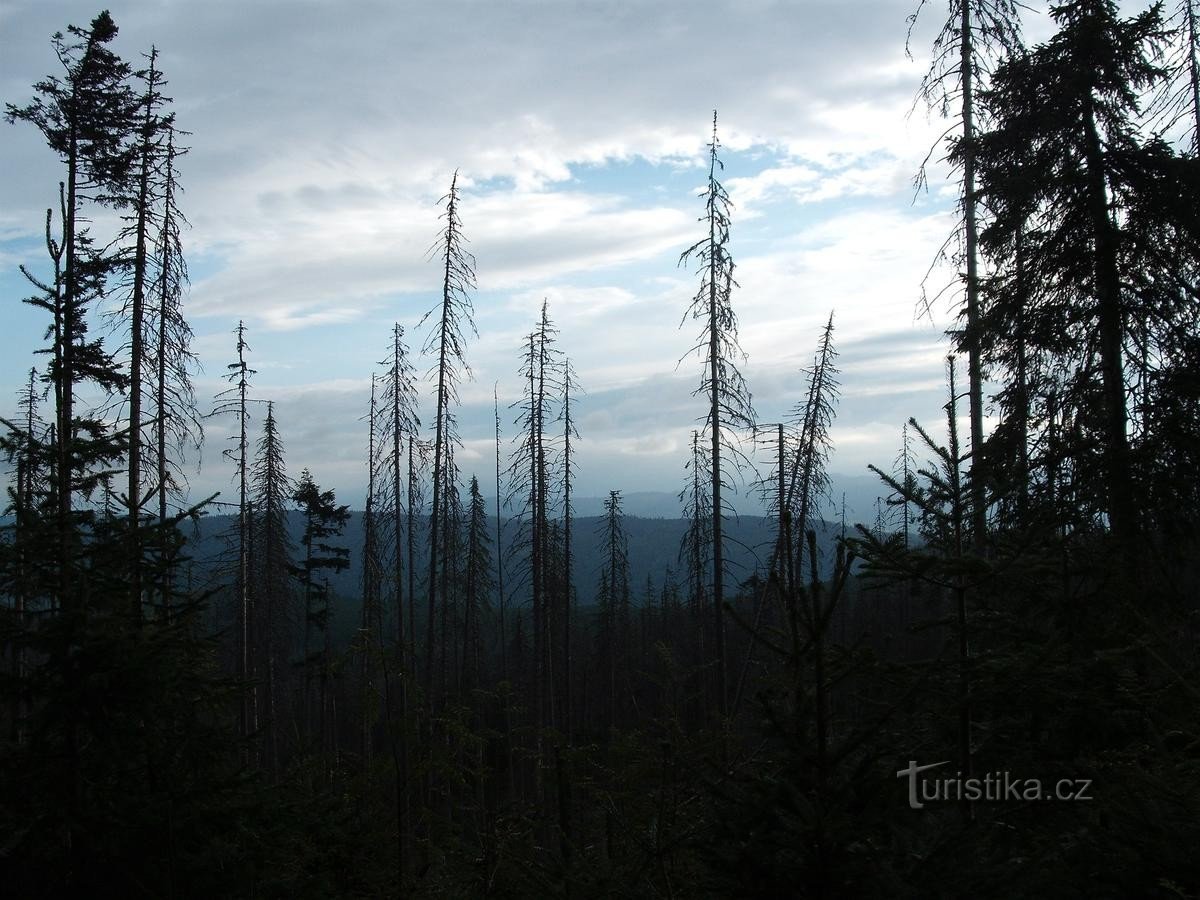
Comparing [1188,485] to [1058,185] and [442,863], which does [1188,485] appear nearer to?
[1058,185]

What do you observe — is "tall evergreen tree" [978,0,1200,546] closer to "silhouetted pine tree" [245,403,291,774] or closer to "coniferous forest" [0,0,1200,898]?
"coniferous forest" [0,0,1200,898]

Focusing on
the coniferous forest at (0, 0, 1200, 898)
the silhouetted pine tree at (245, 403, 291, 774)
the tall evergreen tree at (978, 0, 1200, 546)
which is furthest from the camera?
the silhouetted pine tree at (245, 403, 291, 774)

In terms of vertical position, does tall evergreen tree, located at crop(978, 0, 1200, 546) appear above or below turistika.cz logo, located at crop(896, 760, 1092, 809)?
above

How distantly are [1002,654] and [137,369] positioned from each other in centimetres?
1581

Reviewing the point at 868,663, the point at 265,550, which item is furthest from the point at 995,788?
the point at 265,550

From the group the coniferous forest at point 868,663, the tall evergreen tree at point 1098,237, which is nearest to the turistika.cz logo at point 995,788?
the coniferous forest at point 868,663

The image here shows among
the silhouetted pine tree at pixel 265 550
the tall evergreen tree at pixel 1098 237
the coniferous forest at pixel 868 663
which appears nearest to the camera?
the coniferous forest at pixel 868 663

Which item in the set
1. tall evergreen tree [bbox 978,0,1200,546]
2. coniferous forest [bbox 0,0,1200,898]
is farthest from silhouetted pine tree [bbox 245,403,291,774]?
tall evergreen tree [bbox 978,0,1200,546]

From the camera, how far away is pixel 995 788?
5293 mm

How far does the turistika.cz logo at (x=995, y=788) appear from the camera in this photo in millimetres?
4782

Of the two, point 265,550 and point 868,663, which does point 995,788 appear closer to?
point 868,663

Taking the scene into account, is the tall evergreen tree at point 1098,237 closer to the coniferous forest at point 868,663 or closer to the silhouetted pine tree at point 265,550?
the coniferous forest at point 868,663

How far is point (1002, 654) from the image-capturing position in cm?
525

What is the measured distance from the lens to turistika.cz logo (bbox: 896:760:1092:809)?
4.78m
